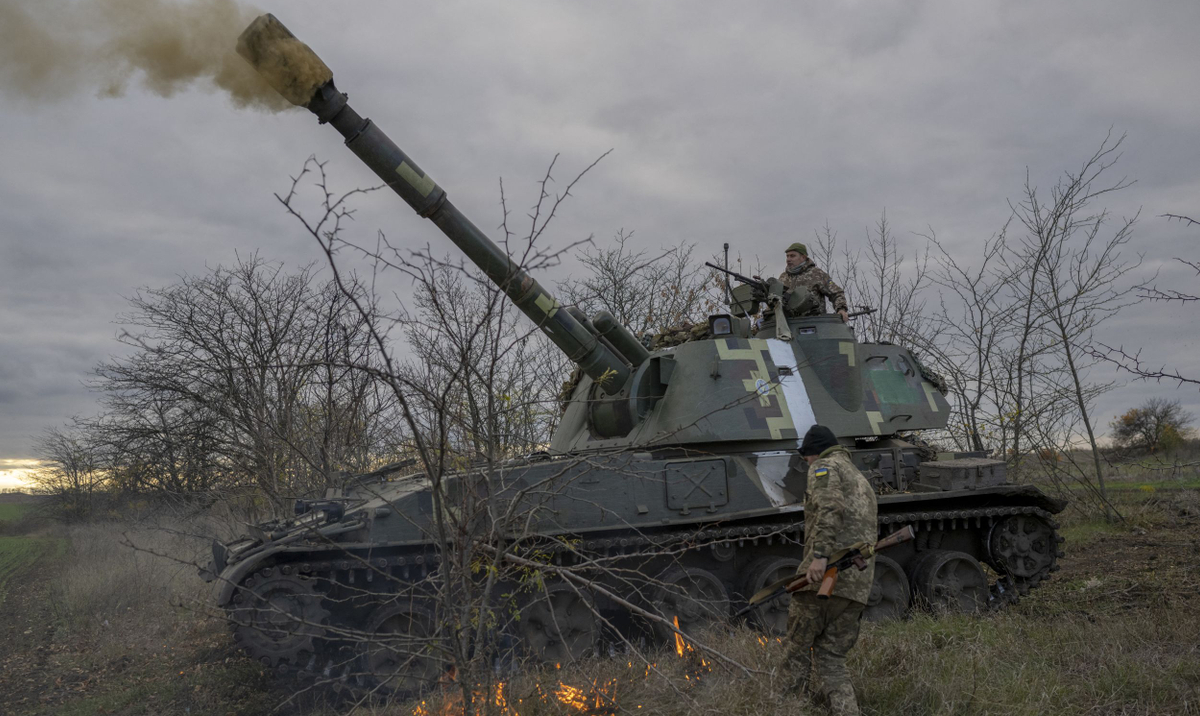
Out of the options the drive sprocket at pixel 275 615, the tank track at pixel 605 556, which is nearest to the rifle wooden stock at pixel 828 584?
the tank track at pixel 605 556

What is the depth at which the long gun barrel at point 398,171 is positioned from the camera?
520 centimetres

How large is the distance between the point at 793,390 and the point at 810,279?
152 cm

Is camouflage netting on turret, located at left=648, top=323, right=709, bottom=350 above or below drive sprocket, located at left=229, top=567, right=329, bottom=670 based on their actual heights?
above

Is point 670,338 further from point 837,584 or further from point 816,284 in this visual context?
point 837,584

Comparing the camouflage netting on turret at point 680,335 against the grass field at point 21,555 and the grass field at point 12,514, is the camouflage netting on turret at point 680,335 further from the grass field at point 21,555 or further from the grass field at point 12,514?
the grass field at point 12,514

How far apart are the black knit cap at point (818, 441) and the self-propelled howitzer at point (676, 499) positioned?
1525 millimetres

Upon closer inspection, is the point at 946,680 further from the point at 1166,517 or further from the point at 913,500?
the point at 1166,517

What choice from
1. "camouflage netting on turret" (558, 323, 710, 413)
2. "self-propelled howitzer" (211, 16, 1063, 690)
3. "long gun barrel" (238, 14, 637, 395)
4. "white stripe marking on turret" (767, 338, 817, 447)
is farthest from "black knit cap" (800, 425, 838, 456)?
"camouflage netting on turret" (558, 323, 710, 413)

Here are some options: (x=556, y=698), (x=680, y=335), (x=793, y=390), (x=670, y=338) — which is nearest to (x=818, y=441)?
(x=556, y=698)

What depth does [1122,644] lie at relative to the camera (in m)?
5.94

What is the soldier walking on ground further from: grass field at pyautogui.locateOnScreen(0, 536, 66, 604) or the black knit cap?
grass field at pyautogui.locateOnScreen(0, 536, 66, 604)

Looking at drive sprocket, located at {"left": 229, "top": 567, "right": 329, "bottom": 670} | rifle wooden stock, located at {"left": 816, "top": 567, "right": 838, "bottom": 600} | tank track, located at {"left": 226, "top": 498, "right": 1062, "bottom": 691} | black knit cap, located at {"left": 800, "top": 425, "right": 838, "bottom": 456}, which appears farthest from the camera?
tank track, located at {"left": 226, "top": 498, "right": 1062, "bottom": 691}

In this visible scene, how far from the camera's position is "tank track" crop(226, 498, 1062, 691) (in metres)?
6.45

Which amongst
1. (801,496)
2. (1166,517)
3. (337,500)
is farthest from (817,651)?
(1166,517)
